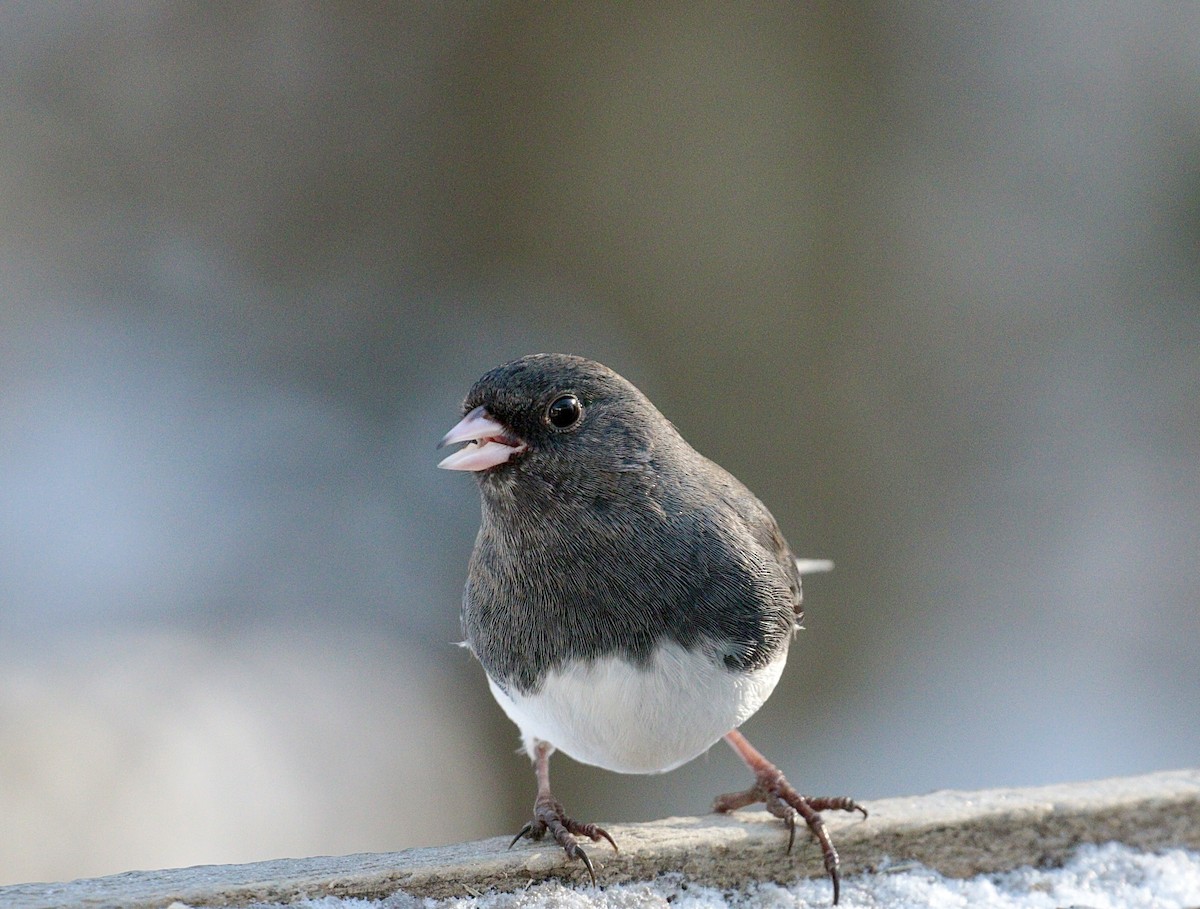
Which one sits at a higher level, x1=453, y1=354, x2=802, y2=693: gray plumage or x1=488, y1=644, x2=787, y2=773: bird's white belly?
x1=453, y1=354, x2=802, y2=693: gray plumage

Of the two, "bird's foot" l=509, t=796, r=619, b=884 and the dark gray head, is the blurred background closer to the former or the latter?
"bird's foot" l=509, t=796, r=619, b=884

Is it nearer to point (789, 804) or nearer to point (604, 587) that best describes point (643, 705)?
point (604, 587)

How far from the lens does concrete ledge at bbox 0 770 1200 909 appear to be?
920 millimetres

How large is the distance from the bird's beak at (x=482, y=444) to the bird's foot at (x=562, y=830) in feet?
1.26

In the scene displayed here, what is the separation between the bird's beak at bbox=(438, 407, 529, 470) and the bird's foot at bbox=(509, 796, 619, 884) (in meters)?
0.38

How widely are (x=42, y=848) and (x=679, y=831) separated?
1.69 metres

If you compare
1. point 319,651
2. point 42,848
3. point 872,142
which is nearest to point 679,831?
point 42,848

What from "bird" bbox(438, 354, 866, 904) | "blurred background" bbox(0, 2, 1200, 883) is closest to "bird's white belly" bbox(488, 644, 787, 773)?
"bird" bbox(438, 354, 866, 904)

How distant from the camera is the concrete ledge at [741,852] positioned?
0.92m

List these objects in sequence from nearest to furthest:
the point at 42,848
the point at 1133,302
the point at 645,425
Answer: the point at 645,425 < the point at 42,848 < the point at 1133,302

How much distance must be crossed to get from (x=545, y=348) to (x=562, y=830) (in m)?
2.22

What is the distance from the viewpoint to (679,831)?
1154mm

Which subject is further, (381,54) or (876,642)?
(876,642)

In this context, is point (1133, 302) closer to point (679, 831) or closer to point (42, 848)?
point (679, 831)
